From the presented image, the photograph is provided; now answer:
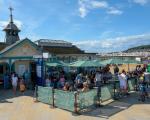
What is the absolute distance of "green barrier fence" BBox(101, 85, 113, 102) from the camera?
16625 millimetres

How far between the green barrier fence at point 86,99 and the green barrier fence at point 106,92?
1.04 m

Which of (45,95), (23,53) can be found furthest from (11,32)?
(45,95)

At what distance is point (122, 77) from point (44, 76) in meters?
7.76

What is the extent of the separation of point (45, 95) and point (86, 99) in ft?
10.5

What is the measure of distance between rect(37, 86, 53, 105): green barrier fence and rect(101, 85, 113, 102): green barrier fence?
3.06 metres

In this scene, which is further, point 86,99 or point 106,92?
point 106,92

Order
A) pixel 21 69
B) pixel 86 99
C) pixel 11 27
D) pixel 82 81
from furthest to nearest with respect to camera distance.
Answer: pixel 11 27 < pixel 21 69 < pixel 82 81 < pixel 86 99

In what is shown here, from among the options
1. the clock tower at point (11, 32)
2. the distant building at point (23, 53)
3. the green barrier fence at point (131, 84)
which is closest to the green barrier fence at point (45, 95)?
the distant building at point (23, 53)

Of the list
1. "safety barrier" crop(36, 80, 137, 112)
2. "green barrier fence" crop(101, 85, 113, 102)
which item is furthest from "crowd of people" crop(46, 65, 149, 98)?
"safety barrier" crop(36, 80, 137, 112)

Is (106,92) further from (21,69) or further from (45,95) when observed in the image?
(21,69)

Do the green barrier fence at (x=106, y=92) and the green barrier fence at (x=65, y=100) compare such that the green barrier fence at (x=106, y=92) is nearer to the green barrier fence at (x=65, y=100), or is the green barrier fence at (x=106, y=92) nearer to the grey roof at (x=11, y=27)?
the green barrier fence at (x=65, y=100)

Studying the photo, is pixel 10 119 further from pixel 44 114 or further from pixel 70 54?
pixel 70 54

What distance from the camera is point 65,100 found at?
588 inches

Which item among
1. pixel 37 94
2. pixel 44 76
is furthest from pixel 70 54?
pixel 37 94
